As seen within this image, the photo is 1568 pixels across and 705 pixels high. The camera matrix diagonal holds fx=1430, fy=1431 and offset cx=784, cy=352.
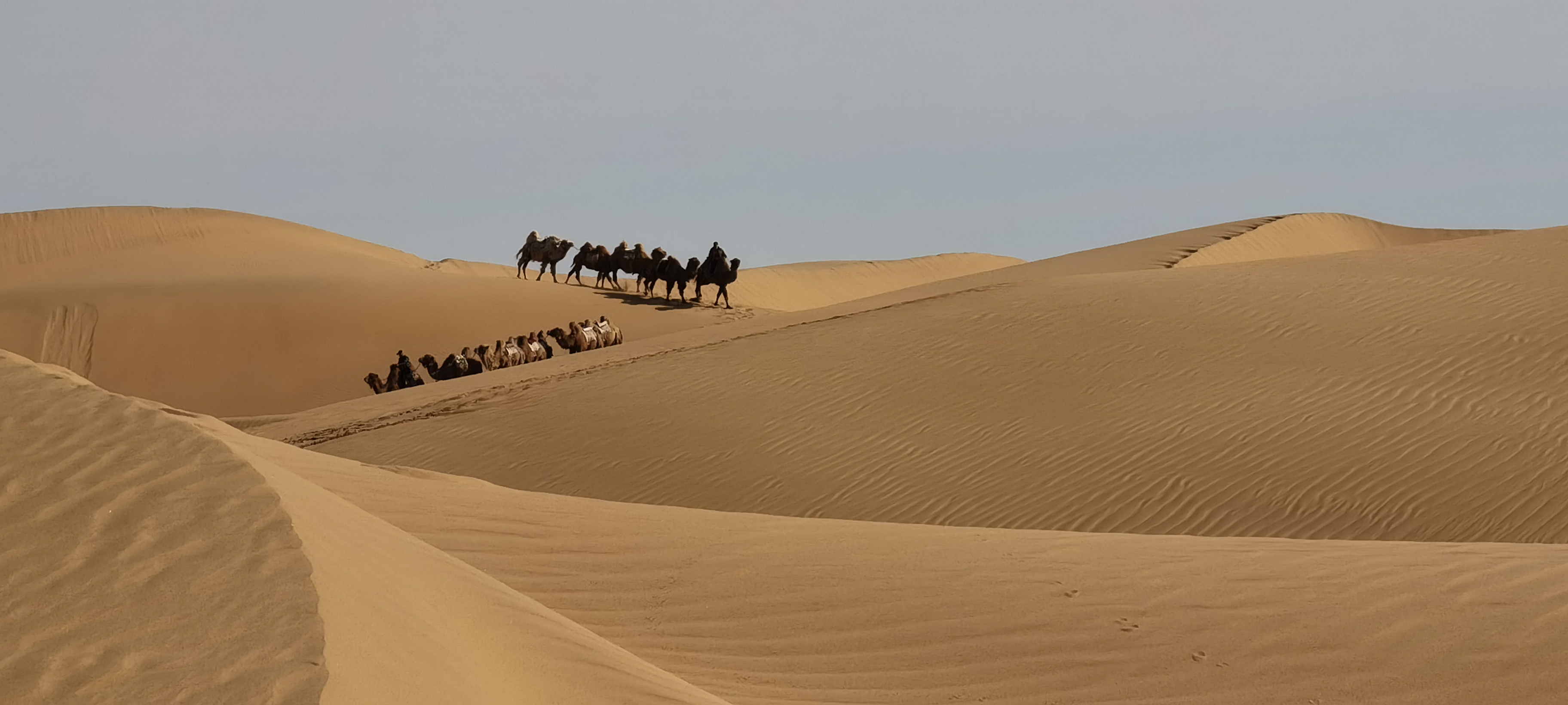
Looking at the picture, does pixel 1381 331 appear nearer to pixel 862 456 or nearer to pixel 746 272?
pixel 862 456

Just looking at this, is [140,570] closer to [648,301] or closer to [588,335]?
[588,335]

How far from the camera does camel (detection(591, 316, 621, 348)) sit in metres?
25.2

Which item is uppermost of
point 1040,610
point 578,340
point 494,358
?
point 578,340

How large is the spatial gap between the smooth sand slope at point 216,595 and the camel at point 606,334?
19106mm

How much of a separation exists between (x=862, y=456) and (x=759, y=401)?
2.70m

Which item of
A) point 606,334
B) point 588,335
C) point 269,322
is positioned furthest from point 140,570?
point 269,322

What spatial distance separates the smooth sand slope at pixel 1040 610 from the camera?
603cm

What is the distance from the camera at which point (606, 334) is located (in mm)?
25391

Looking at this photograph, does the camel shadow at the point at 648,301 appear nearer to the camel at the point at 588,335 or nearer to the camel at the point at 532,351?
the camel at the point at 588,335

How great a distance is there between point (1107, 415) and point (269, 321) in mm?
23498

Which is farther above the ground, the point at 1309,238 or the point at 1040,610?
the point at 1309,238

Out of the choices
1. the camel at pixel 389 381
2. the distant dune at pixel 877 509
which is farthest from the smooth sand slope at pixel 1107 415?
the camel at pixel 389 381

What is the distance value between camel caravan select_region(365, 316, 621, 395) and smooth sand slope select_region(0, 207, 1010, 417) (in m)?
2.28

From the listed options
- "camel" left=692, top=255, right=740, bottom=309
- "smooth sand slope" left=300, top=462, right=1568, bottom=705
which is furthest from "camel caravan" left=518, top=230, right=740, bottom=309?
"smooth sand slope" left=300, top=462, right=1568, bottom=705
